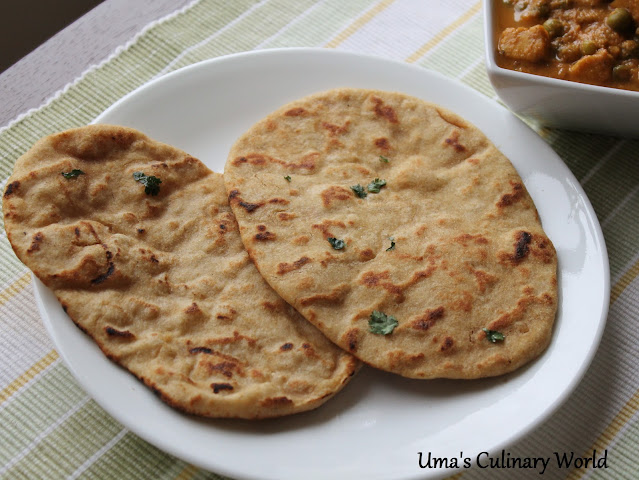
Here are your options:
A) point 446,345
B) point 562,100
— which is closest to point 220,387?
point 446,345

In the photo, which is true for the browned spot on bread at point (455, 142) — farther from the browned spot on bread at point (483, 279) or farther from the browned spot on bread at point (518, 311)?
the browned spot on bread at point (518, 311)

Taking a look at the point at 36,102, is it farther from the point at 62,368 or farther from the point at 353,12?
the point at 353,12

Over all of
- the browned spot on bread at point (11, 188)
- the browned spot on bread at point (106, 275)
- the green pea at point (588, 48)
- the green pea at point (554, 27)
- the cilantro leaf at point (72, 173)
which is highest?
the green pea at point (554, 27)

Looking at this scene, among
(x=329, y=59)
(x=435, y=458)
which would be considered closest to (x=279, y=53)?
(x=329, y=59)

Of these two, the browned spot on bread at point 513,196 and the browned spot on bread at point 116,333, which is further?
the browned spot on bread at point 513,196

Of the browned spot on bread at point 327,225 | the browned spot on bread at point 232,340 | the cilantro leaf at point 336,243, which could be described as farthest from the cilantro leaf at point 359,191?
the browned spot on bread at point 232,340

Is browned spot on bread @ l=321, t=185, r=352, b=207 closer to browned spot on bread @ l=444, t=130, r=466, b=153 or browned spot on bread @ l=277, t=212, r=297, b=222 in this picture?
browned spot on bread @ l=277, t=212, r=297, b=222

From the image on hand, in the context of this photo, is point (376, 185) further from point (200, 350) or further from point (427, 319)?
point (200, 350)
